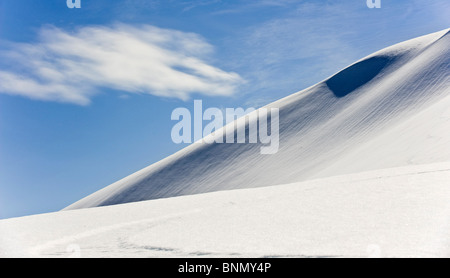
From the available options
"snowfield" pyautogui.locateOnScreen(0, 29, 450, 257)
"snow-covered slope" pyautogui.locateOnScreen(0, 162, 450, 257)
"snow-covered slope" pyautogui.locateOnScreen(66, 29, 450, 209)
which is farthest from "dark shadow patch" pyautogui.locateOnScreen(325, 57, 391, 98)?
"snow-covered slope" pyautogui.locateOnScreen(0, 162, 450, 257)

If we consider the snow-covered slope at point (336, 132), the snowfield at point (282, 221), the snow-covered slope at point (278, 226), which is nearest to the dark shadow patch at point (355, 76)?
the snow-covered slope at point (336, 132)

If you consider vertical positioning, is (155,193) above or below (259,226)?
above

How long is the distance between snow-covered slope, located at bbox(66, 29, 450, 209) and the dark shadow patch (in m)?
0.13

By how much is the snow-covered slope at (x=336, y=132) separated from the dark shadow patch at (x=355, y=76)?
13 cm

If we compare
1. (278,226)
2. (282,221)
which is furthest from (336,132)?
(278,226)

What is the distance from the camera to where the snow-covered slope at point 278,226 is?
530cm

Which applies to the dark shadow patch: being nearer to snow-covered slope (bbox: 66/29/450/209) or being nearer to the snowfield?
snow-covered slope (bbox: 66/29/450/209)

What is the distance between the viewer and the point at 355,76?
5034cm

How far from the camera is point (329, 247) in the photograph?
5215 mm

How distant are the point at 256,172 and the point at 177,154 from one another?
13562 mm

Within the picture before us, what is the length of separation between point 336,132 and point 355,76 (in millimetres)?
13747

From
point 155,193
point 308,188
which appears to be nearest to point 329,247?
point 308,188
